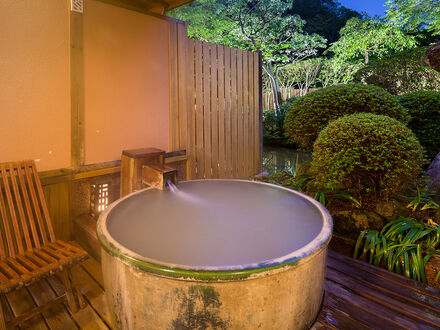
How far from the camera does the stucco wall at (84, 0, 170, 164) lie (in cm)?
295

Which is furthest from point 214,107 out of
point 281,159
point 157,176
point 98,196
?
point 281,159

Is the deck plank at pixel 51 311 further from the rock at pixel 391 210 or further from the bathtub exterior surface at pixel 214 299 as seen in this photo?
the rock at pixel 391 210

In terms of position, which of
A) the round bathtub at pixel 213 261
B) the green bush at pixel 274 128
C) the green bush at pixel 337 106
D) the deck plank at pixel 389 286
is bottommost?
the deck plank at pixel 389 286

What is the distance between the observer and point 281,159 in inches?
322

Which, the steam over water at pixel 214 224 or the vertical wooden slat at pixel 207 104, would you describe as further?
the vertical wooden slat at pixel 207 104

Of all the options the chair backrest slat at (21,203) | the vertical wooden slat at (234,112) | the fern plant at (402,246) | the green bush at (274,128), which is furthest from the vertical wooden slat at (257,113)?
the green bush at (274,128)

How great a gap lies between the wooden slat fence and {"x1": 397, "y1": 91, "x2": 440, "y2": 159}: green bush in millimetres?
3104

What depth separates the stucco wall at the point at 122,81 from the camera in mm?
2945

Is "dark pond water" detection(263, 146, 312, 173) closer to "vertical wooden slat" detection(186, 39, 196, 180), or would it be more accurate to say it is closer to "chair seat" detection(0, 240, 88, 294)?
"vertical wooden slat" detection(186, 39, 196, 180)

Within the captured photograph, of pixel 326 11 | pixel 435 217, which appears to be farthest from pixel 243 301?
pixel 326 11

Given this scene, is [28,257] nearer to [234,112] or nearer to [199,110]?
[199,110]

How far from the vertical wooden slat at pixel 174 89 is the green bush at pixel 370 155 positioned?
1901 mm

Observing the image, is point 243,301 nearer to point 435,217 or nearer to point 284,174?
point 435,217

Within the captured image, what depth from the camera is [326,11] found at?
55.1 ft
